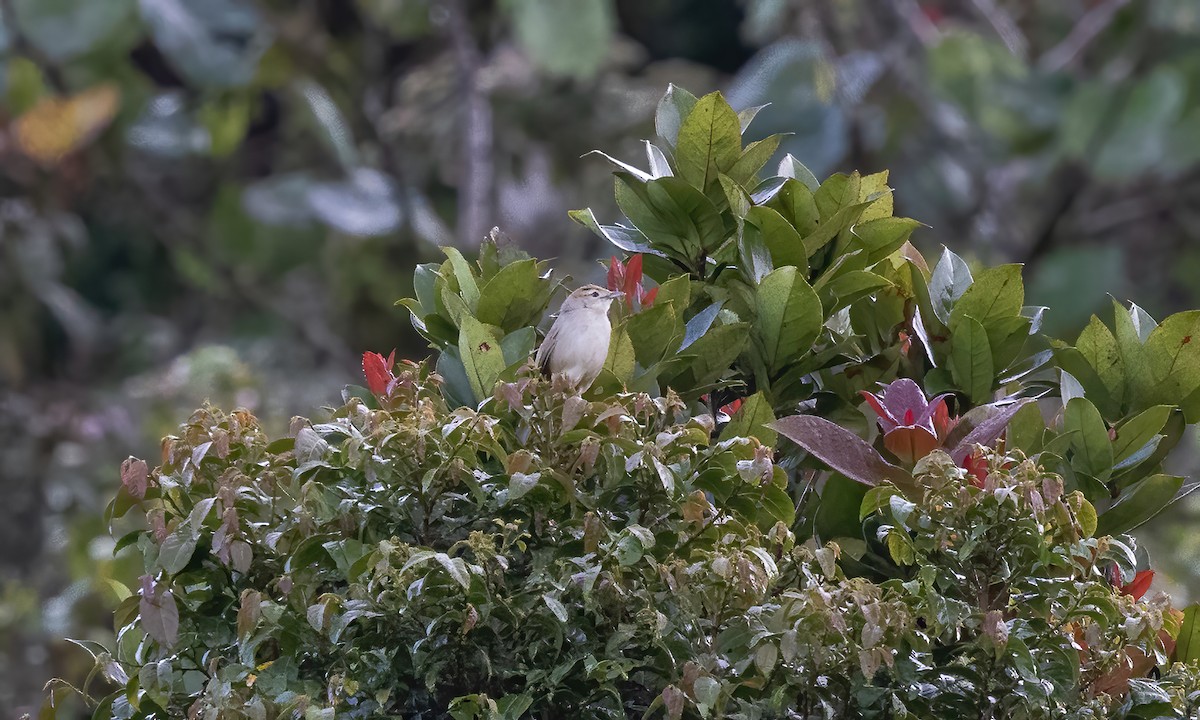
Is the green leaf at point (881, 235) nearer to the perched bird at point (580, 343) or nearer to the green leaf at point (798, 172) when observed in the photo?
the green leaf at point (798, 172)

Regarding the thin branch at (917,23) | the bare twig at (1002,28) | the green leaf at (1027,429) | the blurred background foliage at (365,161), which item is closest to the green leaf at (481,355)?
the green leaf at (1027,429)

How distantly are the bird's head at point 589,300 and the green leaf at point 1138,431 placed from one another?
0.46 metres

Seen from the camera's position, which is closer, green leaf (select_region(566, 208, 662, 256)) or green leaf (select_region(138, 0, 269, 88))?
green leaf (select_region(566, 208, 662, 256))

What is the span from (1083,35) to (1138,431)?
419cm

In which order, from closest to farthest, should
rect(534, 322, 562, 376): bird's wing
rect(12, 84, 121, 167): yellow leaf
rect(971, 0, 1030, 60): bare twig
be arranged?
rect(534, 322, 562, 376): bird's wing < rect(12, 84, 121, 167): yellow leaf < rect(971, 0, 1030, 60): bare twig

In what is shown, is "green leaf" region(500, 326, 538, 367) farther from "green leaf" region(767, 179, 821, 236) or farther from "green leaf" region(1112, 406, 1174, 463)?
"green leaf" region(1112, 406, 1174, 463)

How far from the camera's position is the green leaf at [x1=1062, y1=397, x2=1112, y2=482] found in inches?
46.4

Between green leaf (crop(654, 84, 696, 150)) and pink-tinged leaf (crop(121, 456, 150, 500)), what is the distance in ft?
1.85

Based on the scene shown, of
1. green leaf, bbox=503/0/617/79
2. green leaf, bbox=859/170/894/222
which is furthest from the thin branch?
green leaf, bbox=859/170/894/222

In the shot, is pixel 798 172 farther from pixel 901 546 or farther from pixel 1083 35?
pixel 1083 35

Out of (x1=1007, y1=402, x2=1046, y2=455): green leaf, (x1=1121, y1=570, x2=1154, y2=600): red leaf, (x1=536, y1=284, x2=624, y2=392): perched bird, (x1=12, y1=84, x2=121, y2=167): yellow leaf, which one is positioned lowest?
(x1=12, y1=84, x2=121, y2=167): yellow leaf

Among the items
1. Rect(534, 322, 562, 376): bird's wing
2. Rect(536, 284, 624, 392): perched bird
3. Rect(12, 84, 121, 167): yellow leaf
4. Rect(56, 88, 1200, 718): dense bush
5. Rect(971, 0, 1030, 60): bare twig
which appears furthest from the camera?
Rect(971, 0, 1030, 60): bare twig

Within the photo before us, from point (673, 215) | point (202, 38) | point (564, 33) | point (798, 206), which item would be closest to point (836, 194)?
point (798, 206)

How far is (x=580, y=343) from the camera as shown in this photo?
1272 millimetres
